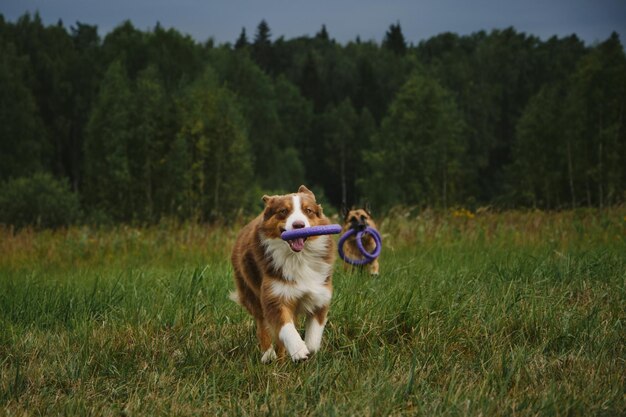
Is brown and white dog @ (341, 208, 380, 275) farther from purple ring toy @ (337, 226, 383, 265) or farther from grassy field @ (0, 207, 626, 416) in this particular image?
grassy field @ (0, 207, 626, 416)

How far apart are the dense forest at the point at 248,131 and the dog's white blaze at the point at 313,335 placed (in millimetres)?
28484

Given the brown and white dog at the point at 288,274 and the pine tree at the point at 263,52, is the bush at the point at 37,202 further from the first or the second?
the pine tree at the point at 263,52

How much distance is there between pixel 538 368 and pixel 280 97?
207 ft

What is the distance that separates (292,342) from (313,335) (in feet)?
1.05

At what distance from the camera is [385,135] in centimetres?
4962

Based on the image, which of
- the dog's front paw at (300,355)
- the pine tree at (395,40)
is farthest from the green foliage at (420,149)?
the dog's front paw at (300,355)

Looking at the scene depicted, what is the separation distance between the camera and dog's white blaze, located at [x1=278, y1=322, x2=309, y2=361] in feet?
13.7

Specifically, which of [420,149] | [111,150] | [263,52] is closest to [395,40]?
[263,52]

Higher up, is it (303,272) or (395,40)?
(395,40)

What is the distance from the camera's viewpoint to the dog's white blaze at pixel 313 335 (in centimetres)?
449

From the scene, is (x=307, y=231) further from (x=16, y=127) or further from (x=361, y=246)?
(x=16, y=127)

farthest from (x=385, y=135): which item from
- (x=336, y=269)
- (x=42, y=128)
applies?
(x=336, y=269)

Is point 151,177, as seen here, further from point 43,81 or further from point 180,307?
point 180,307

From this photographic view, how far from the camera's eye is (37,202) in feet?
116
